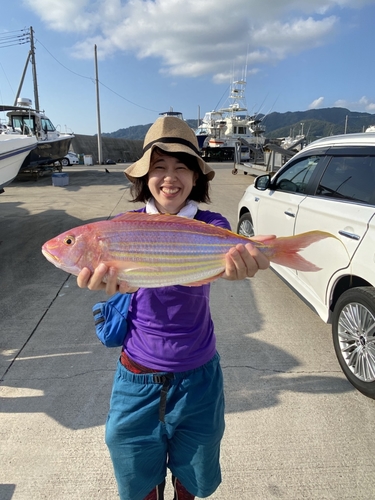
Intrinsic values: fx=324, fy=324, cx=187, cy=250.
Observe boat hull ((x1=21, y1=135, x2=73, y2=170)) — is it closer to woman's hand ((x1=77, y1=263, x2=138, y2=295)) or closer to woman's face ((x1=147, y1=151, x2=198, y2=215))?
woman's face ((x1=147, y1=151, x2=198, y2=215))

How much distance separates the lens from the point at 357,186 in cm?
300

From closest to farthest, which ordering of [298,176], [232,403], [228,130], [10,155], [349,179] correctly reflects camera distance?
[232,403], [349,179], [298,176], [10,155], [228,130]

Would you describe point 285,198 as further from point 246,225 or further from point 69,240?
point 69,240

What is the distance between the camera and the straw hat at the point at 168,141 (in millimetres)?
1521

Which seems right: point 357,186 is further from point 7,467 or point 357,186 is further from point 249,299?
point 7,467

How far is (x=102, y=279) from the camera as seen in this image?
1.35 metres

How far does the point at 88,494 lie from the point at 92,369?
3.67ft

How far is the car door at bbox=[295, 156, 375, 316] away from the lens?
2723mm

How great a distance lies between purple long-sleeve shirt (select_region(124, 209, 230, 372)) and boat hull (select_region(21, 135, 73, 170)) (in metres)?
15.5

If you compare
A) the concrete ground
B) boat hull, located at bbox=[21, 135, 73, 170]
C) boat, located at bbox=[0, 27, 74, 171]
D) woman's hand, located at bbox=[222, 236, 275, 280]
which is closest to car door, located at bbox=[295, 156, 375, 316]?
the concrete ground

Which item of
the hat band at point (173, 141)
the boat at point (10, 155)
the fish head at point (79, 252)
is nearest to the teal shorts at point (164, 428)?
the fish head at point (79, 252)

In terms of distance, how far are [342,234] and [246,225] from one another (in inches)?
109

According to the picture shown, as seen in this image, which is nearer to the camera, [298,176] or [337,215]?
[337,215]

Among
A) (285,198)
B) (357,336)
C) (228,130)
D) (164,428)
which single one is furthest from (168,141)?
(228,130)
